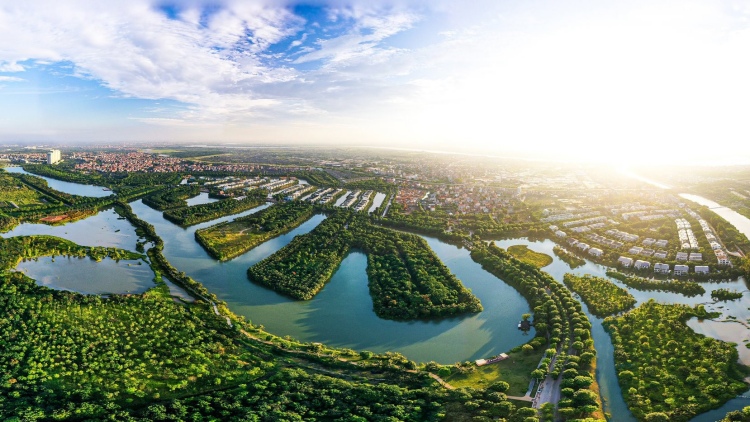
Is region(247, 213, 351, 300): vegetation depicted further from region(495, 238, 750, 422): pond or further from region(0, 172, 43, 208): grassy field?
region(0, 172, 43, 208): grassy field

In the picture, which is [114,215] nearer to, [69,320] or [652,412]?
[69,320]

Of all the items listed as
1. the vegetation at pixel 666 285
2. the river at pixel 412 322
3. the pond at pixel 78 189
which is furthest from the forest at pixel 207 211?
the vegetation at pixel 666 285

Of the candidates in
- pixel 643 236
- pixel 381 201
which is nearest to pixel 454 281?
pixel 643 236

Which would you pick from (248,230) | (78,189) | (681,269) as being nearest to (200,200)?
(248,230)

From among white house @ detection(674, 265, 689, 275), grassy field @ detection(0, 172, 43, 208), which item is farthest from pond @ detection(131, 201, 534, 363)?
grassy field @ detection(0, 172, 43, 208)

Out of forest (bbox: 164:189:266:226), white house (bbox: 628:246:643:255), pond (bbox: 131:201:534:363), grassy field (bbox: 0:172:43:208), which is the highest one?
grassy field (bbox: 0:172:43:208)

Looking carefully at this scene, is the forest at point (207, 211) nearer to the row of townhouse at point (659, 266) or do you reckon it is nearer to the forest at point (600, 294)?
the forest at point (600, 294)
